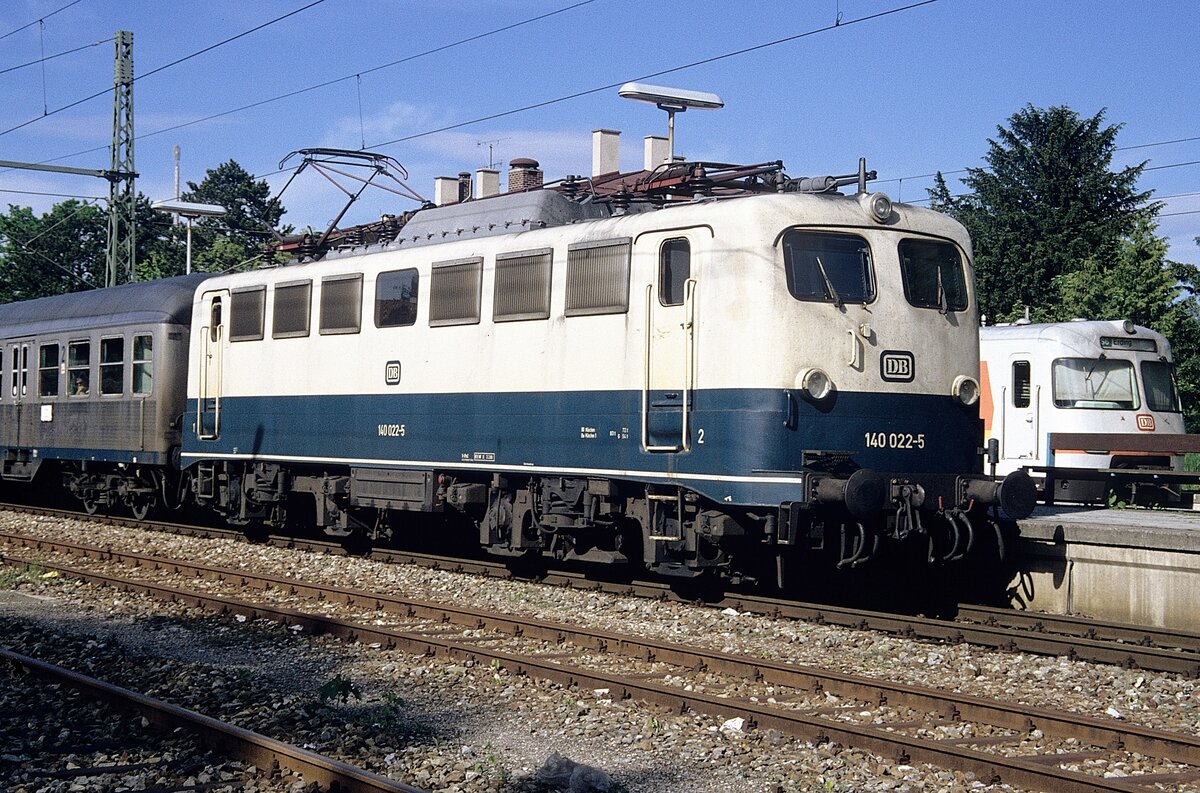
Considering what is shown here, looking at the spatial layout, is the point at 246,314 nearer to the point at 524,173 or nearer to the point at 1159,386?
the point at 524,173

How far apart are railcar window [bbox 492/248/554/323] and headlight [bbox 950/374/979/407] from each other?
411cm

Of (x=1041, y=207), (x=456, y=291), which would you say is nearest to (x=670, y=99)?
(x=456, y=291)

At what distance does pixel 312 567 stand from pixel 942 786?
10.6 metres

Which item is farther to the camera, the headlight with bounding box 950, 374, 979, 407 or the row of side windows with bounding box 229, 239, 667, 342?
the row of side windows with bounding box 229, 239, 667, 342

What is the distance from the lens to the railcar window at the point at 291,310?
16672 mm

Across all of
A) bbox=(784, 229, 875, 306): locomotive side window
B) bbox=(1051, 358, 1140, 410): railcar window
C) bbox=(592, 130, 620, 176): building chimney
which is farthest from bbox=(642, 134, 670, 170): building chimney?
bbox=(784, 229, 875, 306): locomotive side window

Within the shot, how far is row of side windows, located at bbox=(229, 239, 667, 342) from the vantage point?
41.2ft

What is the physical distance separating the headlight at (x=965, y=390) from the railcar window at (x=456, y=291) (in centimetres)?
515

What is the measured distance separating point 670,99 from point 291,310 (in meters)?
7.94

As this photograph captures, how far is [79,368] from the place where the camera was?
22094 mm

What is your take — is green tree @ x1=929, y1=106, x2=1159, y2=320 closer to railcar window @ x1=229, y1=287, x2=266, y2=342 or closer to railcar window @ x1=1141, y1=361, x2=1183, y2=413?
railcar window @ x1=1141, y1=361, x2=1183, y2=413

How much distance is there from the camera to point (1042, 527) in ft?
42.2

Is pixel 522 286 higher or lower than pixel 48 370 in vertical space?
higher

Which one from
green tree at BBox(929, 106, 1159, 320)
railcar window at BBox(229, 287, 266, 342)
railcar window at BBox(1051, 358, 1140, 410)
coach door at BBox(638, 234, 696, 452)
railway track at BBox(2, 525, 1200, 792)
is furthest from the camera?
green tree at BBox(929, 106, 1159, 320)
